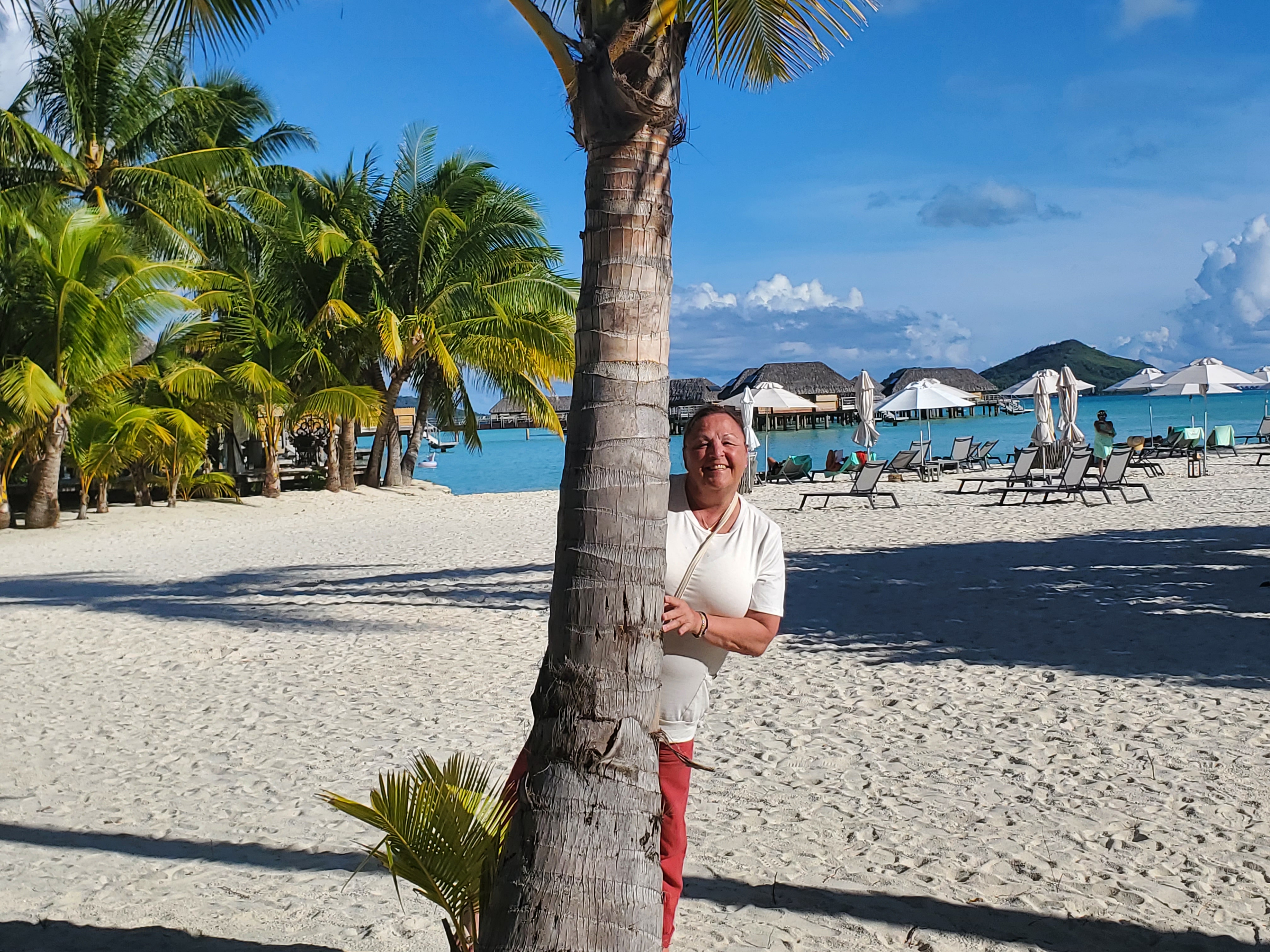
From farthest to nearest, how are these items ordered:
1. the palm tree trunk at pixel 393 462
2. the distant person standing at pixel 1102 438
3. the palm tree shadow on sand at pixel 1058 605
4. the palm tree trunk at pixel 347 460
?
the palm tree trunk at pixel 393 462 → the palm tree trunk at pixel 347 460 → the distant person standing at pixel 1102 438 → the palm tree shadow on sand at pixel 1058 605

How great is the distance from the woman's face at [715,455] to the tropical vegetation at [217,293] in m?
13.9

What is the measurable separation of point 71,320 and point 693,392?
39472mm

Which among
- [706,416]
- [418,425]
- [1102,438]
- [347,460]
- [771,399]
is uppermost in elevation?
[771,399]

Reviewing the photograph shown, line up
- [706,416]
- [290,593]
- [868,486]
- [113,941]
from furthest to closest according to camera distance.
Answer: [868,486] < [290,593] < [113,941] < [706,416]

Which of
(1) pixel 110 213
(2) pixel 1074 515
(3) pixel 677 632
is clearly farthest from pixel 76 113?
(3) pixel 677 632

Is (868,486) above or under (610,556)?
above

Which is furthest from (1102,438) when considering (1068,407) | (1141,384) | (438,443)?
(438,443)

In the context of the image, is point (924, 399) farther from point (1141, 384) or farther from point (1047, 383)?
point (1141, 384)

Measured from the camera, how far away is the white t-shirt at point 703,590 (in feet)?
8.45

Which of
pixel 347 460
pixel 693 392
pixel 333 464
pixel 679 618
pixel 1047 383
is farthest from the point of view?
pixel 693 392

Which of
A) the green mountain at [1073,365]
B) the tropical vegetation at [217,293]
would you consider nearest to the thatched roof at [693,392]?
the tropical vegetation at [217,293]

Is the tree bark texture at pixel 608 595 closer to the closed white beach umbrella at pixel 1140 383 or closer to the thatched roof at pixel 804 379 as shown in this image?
the closed white beach umbrella at pixel 1140 383

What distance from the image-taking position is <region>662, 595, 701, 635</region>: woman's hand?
243cm

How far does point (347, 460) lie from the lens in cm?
2381
